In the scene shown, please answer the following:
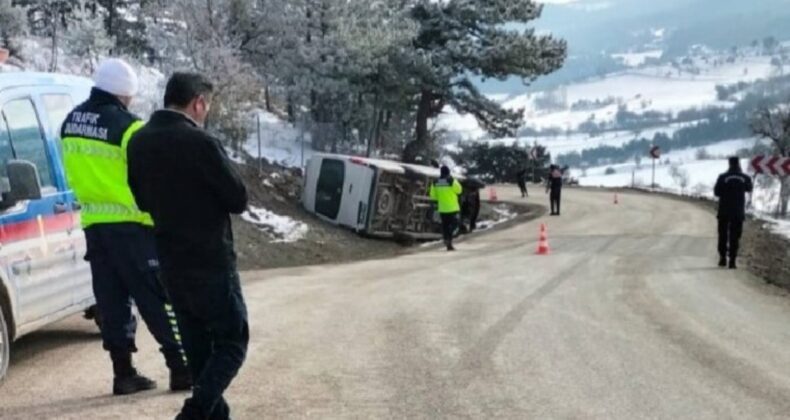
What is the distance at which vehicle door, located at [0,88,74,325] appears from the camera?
22.7ft

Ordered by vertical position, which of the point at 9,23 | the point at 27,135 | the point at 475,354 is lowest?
the point at 475,354

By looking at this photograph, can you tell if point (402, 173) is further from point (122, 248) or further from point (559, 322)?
point (122, 248)

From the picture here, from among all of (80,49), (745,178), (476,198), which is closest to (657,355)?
(745,178)

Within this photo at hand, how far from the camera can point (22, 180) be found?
6.62 meters

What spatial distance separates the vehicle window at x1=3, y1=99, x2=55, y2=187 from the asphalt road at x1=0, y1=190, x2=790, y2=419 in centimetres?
148

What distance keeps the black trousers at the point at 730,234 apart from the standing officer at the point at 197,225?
→ 1424 centimetres

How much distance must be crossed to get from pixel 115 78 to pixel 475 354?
358cm

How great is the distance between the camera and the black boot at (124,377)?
252 inches

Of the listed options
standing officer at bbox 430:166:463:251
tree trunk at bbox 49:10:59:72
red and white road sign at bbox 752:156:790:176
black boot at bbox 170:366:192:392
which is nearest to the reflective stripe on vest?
black boot at bbox 170:366:192:392

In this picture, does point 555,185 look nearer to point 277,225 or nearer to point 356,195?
point 356,195

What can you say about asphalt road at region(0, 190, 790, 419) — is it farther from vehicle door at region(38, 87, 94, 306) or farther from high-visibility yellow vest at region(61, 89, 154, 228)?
high-visibility yellow vest at region(61, 89, 154, 228)

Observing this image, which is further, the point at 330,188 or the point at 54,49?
the point at 54,49

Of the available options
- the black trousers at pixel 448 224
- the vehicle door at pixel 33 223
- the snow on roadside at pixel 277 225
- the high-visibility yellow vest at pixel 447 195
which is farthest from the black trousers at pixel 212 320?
the snow on roadside at pixel 277 225

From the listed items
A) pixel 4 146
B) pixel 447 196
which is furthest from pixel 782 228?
pixel 4 146
